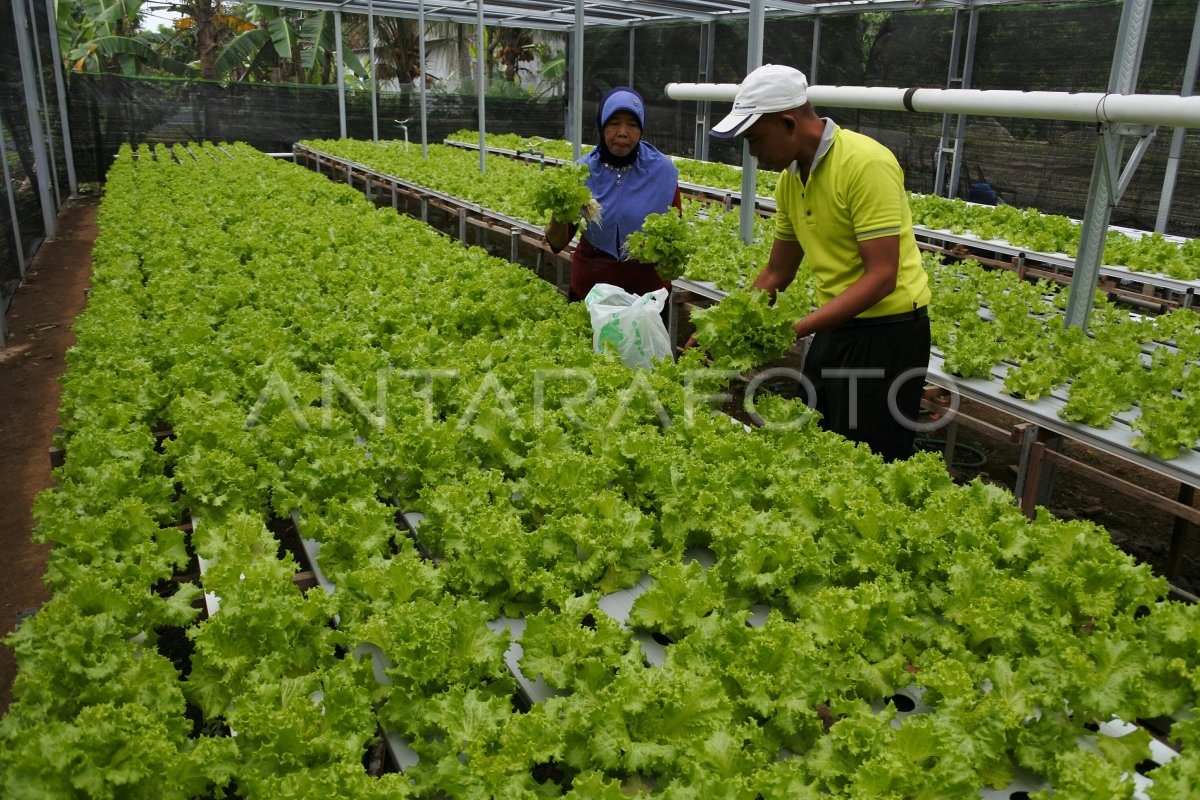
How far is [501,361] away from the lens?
527cm

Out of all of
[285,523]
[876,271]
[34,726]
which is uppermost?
[876,271]

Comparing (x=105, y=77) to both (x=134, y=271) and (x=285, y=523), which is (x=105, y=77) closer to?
(x=134, y=271)

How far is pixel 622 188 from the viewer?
5914 millimetres

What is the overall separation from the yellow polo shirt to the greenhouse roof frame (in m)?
12.3

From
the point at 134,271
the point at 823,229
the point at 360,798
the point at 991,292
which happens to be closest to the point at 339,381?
the point at 823,229

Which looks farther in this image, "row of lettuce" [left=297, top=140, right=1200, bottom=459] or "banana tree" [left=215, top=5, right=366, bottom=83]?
"banana tree" [left=215, top=5, right=366, bottom=83]

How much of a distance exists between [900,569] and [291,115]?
27.2 meters

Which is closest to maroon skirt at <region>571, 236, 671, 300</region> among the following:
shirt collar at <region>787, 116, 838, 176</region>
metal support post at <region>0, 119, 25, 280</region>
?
shirt collar at <region>787, 116, 838, 176</region>

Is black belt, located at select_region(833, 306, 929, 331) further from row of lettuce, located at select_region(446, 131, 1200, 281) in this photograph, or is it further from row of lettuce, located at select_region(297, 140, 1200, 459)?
row of lettuce, located at select_region(446, 131, 1200, 281)

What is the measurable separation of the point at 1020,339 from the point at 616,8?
17074 mm

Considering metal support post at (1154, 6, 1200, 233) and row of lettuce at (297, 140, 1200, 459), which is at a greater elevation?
metal support post at (1154, 6, 1200, 233)

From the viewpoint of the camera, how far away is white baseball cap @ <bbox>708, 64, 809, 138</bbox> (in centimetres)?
385

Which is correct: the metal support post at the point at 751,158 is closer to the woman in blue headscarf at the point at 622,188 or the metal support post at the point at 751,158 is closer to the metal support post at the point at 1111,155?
the woman in blue headscarf at the point at 622,188

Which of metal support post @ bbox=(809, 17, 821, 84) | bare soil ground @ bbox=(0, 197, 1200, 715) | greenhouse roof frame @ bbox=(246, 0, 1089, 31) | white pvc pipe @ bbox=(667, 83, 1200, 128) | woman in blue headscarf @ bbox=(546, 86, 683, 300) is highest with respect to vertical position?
greenhouse roof frame @ bbox=(246, 0, 1089, 31)
